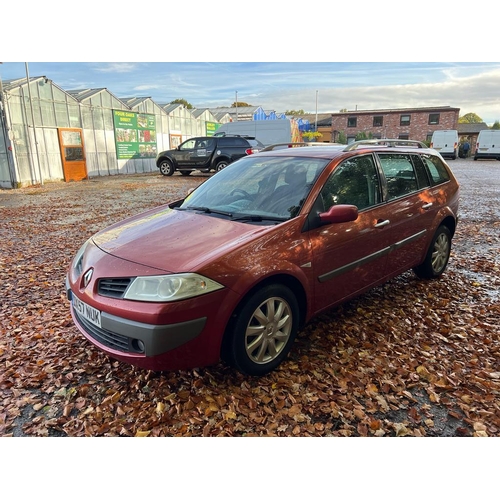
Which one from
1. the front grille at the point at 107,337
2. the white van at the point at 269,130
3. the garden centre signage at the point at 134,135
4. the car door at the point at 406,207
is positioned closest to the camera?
the front grille at the point at 107,337

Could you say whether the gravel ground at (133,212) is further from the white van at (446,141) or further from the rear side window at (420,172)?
the white van at (446,141)

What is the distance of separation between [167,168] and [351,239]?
18.5 meters

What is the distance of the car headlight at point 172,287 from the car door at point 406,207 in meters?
2.10

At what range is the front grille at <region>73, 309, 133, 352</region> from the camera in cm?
249

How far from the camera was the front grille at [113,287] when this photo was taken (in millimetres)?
2539

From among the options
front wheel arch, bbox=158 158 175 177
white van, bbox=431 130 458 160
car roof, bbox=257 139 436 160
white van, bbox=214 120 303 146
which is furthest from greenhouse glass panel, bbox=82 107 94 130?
white van, bbox=431 130 458 160

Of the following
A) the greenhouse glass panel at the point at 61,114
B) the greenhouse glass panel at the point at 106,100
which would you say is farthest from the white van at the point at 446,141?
the greenhouse glass panel at the point at 61,114

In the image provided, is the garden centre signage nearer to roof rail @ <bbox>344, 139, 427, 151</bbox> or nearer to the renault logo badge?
roof rail @ <bbox>344, 139, 427, 151</bbox>

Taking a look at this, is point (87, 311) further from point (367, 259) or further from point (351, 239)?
point (367, 259)

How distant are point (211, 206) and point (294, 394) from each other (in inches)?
69.5

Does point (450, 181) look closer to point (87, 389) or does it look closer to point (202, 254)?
point (202, 254)

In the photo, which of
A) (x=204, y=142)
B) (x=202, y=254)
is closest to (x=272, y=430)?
(x=202, y=254)

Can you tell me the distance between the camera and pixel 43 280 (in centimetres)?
494

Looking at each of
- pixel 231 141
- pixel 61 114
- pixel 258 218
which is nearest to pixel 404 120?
pixel 231 141
